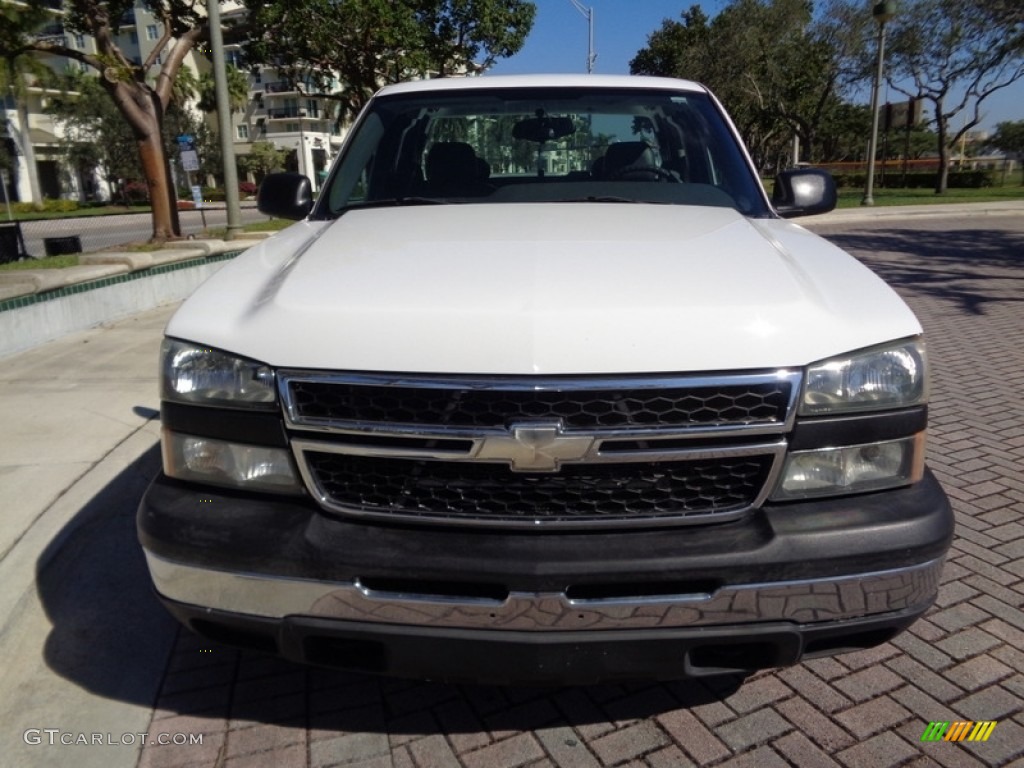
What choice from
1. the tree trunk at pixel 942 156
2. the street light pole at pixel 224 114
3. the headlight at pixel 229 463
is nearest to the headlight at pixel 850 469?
the headlight at pixel 229 463

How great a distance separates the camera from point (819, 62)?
37.4 m

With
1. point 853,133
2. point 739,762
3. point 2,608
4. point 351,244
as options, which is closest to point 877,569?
point 739,762

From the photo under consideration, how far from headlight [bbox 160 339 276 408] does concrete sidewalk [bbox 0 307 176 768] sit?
1.10 metres

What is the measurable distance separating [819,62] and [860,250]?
2736cm

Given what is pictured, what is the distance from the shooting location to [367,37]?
2044 cm

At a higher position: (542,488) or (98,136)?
(98,136)

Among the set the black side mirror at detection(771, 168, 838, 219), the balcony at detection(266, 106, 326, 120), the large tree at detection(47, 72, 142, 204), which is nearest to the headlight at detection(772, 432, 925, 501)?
the black side mirror at detection(771, 168, 838, 219)

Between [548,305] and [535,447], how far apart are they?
350 mm

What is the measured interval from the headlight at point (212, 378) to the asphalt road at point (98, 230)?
57.3 feet

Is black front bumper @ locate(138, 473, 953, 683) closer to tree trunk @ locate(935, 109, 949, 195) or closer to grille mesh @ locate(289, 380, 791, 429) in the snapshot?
grille mesh @ locate(289, 380, 791, 429)

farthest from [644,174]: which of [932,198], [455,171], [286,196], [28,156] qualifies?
[28,156]

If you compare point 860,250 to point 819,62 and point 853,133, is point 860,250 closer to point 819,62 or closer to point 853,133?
→ point 819,62

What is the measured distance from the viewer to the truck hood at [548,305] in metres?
1.97

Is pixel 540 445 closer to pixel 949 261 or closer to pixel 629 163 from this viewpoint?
pixel 629 163
